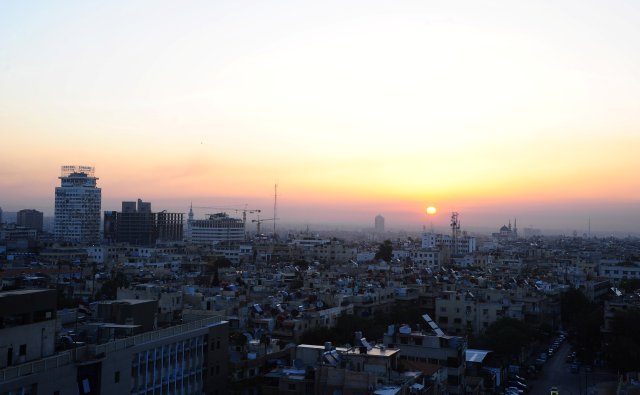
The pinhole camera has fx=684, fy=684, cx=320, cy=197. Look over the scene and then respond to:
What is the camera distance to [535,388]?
2620cm

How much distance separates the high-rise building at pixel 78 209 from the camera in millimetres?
117875

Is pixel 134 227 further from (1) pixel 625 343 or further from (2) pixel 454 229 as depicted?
(1) pixel 625 343

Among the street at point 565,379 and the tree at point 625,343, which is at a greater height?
the tree at point 625,343

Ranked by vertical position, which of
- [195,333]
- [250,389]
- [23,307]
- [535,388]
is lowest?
[535,388]

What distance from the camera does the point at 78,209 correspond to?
4658 inches

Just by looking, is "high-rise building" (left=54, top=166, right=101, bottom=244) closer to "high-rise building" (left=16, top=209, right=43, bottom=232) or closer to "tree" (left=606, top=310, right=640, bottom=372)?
"high-rise building" (left=16, top=209, right=43, bottom=232)

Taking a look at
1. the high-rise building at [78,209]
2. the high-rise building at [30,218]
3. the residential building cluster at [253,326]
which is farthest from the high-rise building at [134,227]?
the residential building cluster at [253,326]

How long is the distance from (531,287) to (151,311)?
103 ft

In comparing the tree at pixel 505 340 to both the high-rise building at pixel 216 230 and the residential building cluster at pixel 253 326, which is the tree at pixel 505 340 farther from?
the high-rise building at pixel 216 230

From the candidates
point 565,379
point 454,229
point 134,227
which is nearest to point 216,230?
point 134,227

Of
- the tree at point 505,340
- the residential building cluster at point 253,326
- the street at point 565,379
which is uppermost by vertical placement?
the residential building cluster at point 253,326

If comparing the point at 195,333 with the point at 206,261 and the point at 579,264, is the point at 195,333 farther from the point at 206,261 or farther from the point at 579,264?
the point at 579,264

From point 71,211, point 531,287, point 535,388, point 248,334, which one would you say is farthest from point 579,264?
Answer: point 71,211

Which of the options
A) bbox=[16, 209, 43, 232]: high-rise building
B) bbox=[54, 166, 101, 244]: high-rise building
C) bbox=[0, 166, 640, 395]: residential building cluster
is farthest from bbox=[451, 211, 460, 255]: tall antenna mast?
bbox=[16, 209, 43, 232]: high-rise building
